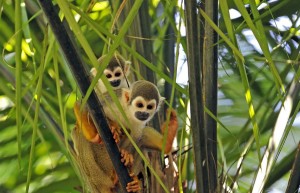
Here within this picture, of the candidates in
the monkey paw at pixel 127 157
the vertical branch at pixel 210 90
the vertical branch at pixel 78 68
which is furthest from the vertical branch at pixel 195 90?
the monkey paw at pixel 127 157

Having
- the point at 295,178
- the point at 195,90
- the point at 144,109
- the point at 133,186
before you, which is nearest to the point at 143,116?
the point at 144,109

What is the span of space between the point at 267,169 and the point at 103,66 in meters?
0.89

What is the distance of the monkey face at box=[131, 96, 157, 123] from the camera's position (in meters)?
2.17

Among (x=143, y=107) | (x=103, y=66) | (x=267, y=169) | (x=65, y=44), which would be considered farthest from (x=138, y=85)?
(x=103, y=66)

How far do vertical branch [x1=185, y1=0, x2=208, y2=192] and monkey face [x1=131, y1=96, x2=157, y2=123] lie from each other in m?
0.63

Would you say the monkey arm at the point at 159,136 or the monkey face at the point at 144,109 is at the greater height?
the monkey face at the point at 144,109

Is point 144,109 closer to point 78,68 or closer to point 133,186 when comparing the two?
point 133,186

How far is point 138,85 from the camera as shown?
217 cm

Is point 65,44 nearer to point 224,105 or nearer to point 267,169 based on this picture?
point 267,169

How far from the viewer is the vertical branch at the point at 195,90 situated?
4.23 feet

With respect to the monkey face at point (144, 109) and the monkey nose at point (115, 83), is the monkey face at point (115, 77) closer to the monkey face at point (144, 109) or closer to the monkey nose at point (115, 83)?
the monkey nose at point (115, 83)

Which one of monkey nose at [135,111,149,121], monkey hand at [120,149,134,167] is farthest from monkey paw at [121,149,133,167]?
monkey nose at [135,111,149,121]

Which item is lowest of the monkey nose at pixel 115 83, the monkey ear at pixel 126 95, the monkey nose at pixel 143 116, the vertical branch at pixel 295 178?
the vertical branch at pixel 295 178

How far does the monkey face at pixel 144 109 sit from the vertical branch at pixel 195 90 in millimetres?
631
